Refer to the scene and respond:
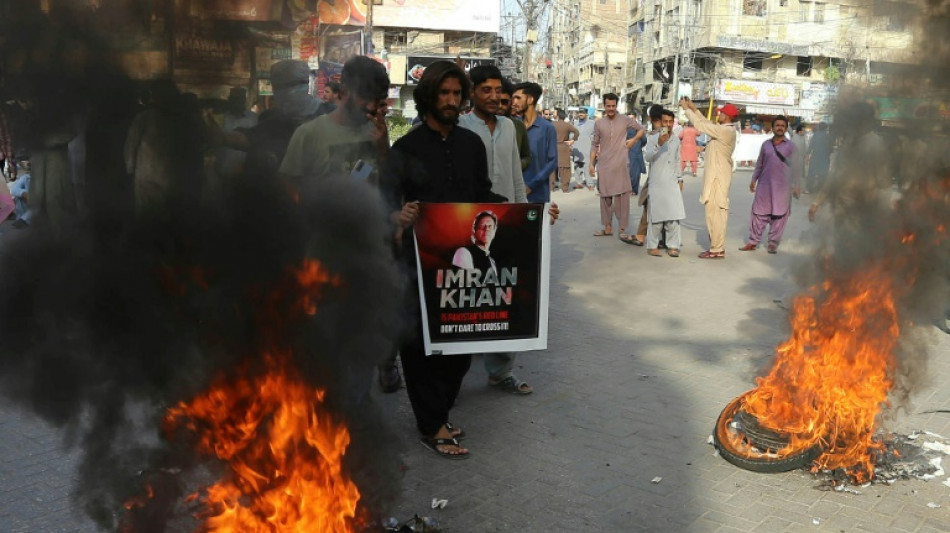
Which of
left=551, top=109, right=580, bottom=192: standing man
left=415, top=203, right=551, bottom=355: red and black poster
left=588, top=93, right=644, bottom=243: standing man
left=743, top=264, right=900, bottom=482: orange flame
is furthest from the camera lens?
left=551, top=109, right=580, bottom=192: standing man

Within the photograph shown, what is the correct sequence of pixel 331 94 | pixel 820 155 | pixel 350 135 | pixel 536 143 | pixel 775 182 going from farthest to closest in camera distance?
pixel 775 182, pixel 536 143, pixel 820 155, pixel 350 135, pixel 331 94

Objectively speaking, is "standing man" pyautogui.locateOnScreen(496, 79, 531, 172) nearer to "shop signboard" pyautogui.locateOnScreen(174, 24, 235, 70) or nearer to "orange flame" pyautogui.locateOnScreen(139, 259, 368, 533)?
"orange flame" pyautogui.locateOnScreen(139, 259, 368, 533)

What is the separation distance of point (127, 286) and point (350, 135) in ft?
4.65

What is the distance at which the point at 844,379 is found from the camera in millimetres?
4062

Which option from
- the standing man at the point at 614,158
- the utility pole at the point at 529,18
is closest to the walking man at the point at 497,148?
the standing man at the point at 614,158

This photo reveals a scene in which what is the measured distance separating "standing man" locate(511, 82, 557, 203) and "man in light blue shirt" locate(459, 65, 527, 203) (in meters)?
1.49

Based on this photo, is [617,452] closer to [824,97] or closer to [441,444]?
[441,444]

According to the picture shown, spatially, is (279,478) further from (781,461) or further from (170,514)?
(781,461)

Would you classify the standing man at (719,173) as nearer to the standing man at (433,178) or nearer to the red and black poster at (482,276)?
the red and black poster at (482,276)

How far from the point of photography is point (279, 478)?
276 cm

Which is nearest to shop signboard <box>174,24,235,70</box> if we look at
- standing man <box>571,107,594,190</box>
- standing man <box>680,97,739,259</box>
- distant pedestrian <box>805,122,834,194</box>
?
distant pedestrian <box>805,122,834,194</box>

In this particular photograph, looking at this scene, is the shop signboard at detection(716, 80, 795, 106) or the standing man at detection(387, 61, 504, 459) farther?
the shop signboard at detection(716, 80, 795, 106)

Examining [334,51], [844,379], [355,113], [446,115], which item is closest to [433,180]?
[446,115]

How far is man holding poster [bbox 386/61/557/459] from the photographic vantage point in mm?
4336
